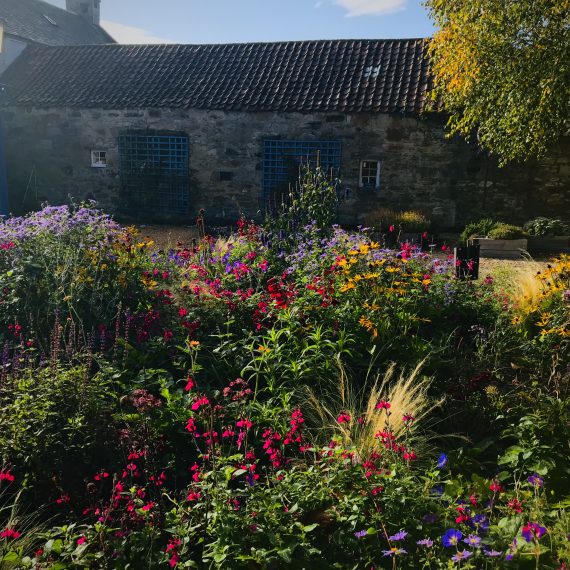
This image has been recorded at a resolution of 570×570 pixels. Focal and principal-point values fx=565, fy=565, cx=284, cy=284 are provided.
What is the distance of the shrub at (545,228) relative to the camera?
1213cm

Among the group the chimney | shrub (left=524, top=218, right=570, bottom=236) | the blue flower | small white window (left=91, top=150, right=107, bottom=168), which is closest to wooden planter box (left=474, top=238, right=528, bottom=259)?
shrub (left=524, top=218, right=570, bottom=236)

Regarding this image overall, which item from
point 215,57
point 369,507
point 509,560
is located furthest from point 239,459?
point 215,57

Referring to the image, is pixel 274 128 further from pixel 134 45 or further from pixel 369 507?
pixel 369 507

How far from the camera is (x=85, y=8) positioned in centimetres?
2972

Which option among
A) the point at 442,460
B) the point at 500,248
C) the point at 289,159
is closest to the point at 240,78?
the point at 289,159

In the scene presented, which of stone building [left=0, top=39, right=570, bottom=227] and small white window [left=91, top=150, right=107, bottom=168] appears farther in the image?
small white window [left=91, top=150, right=107, bottom=168]

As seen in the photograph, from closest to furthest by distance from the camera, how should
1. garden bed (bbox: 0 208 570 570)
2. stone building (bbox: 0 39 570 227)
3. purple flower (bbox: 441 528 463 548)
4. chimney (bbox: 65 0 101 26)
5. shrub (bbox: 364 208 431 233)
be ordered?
purple flower (bbox: 441 528 463 548) < garden bed (bbox: 0 208 570 570) < shrub (bbox: 364 208 431 233) < stone building (bbox: 0 39 570 227) < chimney (bbox: 65 0 101 26)

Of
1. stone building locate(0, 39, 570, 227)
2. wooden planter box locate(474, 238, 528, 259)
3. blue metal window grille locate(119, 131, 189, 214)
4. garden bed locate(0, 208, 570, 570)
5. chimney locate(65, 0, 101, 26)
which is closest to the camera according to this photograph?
garden bed locate(0, 208, 570, 570)

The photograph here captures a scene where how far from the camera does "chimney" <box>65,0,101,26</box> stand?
29.4 metres

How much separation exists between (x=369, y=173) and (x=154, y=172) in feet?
19.7

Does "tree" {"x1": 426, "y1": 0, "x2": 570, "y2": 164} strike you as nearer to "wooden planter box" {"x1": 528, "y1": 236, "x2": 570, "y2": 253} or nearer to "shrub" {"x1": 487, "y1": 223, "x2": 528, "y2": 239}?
"shrub" {"x1": 487, "y1": 223, "x2": 528, "y2": 239}

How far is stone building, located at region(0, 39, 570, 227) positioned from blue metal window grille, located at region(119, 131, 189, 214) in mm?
35

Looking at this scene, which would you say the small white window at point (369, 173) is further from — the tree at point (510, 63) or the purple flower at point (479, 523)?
the purple flower at point (479, 523)

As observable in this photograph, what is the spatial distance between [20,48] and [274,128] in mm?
10536
